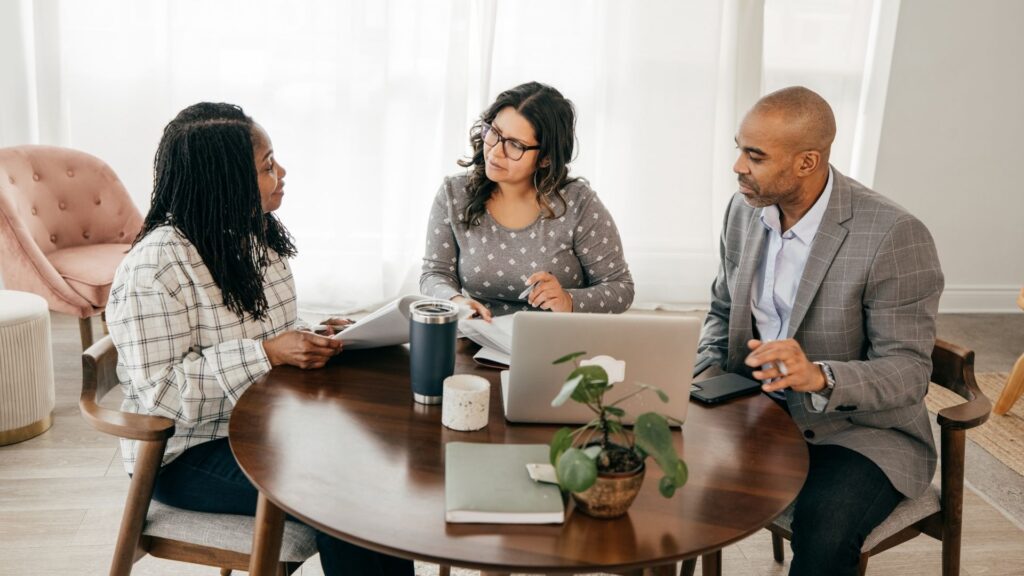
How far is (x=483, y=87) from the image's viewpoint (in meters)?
4.03

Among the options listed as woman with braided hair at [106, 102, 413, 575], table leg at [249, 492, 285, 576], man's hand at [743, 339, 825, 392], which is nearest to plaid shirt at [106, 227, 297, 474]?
woman with braided hair at [106, 102, 413, 575]

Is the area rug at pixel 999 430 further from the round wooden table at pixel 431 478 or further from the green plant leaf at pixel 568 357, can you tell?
the green plant leaf at pixel 568 357

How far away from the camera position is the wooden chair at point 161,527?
1.49 meters

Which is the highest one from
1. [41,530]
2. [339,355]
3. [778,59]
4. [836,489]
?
[778,59]

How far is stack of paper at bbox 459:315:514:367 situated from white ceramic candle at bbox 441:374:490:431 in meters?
0.30

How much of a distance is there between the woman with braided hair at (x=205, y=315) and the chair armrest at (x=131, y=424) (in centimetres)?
8

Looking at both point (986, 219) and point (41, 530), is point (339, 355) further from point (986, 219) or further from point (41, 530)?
point (986, 219)

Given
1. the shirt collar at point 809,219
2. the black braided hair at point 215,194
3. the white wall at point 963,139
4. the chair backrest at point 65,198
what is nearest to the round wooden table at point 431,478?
the black braided hair at point 215,194

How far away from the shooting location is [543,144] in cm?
226

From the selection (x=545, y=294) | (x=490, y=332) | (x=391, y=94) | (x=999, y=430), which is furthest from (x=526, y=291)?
(x=391, y=94)

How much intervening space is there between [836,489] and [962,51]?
3353mm

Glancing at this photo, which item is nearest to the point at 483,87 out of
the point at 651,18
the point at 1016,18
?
the point at 651,18

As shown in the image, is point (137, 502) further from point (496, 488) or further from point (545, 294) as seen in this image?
point (545, 294)

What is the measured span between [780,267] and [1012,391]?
1.77m
